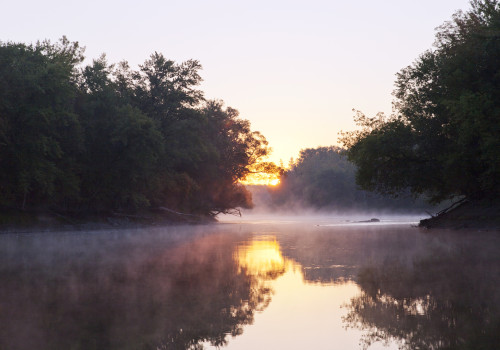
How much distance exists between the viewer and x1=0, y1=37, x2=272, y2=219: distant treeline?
46688 mm

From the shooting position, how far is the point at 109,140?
56094mm

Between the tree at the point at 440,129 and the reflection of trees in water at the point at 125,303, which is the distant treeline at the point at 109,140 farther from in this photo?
the reflection of trees in water at the point at 125,303

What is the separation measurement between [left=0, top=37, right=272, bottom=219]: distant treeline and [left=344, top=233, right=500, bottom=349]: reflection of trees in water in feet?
123

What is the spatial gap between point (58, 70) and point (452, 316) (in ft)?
147

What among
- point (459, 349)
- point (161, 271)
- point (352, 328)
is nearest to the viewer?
point (459, 349)

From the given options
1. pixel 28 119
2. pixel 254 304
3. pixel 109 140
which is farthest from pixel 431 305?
Answer: pixel 109 140

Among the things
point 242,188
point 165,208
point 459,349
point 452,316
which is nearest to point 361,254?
point 452,316

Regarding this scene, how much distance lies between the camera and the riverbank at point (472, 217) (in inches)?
1561

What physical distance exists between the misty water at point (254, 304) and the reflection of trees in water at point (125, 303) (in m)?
0.02

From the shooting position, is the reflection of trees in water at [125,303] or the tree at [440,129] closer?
the reflection of trees in water at [125,303]

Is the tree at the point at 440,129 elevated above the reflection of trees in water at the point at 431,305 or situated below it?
above

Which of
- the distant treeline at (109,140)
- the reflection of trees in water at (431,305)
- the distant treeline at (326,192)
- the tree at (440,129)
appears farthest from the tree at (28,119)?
the distant treeline at (326,192)

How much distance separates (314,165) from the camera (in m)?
197

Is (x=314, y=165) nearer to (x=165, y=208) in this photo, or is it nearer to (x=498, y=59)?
(x=165, y=208)
